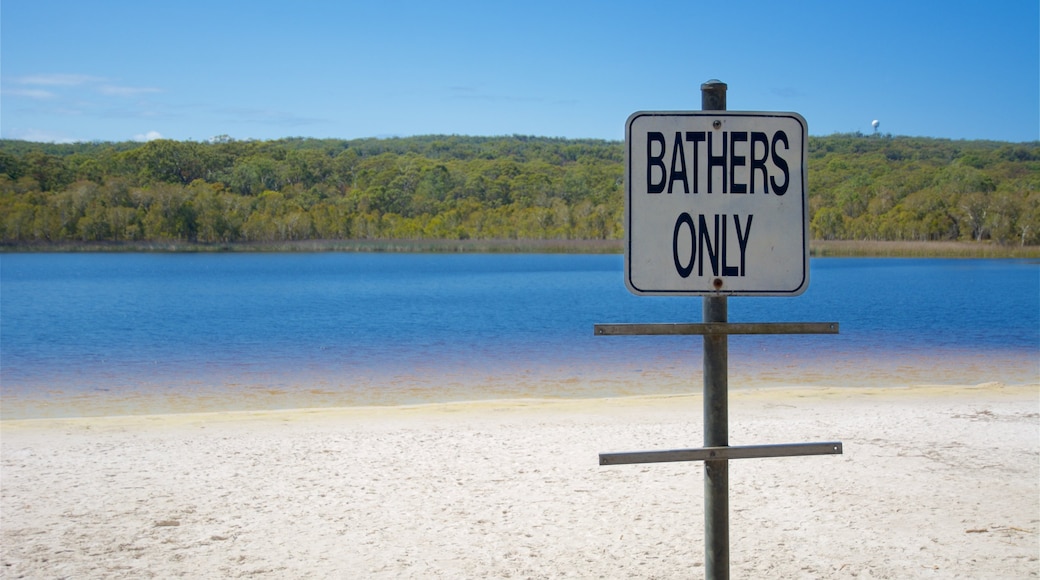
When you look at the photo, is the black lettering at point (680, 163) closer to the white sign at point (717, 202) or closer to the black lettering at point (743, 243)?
the white sign at point (717, 202)

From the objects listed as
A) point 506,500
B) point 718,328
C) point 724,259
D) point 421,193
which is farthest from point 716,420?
point 421,193

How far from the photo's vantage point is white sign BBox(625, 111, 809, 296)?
2.57 meters

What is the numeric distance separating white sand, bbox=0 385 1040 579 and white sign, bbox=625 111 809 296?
2.73 m

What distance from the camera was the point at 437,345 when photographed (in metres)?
22.9

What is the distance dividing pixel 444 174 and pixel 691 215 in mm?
145820

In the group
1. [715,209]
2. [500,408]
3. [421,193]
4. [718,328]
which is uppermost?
[421,193]

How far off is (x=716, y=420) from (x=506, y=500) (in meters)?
Answer: 3.89

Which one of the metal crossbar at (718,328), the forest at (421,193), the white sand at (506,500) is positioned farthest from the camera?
the forest at (421,193)

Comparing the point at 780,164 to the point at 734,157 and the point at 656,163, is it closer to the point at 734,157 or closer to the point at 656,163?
the point at 734,157

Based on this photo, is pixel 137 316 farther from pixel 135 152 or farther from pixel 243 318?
pixel 135 152

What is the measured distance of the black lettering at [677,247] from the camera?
8.47 ft

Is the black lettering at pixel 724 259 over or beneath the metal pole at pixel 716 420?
over

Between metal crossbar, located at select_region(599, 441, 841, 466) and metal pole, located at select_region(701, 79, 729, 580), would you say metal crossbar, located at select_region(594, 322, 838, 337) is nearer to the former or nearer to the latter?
metal pole, located at select_region(701, 79, 729, 580)

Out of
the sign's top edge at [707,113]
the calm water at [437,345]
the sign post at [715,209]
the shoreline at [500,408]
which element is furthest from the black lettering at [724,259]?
the calm water at [437,345]
